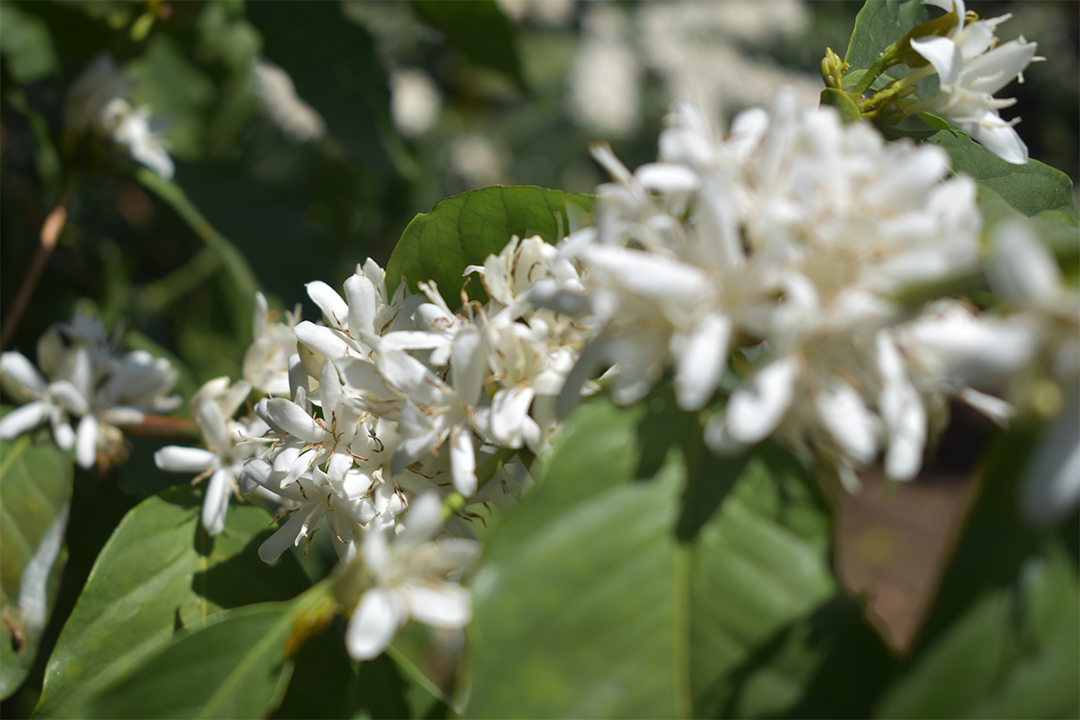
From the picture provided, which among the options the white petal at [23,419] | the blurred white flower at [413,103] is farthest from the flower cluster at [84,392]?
the blurred white flower at [413,103]

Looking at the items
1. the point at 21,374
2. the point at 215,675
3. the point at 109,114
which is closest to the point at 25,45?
the point at 109,114

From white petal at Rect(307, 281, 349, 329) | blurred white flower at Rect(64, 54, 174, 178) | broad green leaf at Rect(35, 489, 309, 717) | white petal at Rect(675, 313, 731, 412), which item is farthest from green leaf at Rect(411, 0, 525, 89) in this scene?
white petal at Rect(675, 313, 731, 412)

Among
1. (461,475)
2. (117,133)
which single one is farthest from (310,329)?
(117,133)

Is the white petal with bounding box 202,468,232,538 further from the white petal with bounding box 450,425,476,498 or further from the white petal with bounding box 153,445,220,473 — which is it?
the white petal with bounding box 450,425,476,498

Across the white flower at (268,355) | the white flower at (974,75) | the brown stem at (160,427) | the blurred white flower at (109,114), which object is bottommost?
the brown stem at (160,427)

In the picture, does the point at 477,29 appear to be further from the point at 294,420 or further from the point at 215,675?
the point at 215,675

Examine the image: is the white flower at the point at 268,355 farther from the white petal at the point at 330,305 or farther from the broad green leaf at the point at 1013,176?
the broad green leaf at the point at 1013,176
